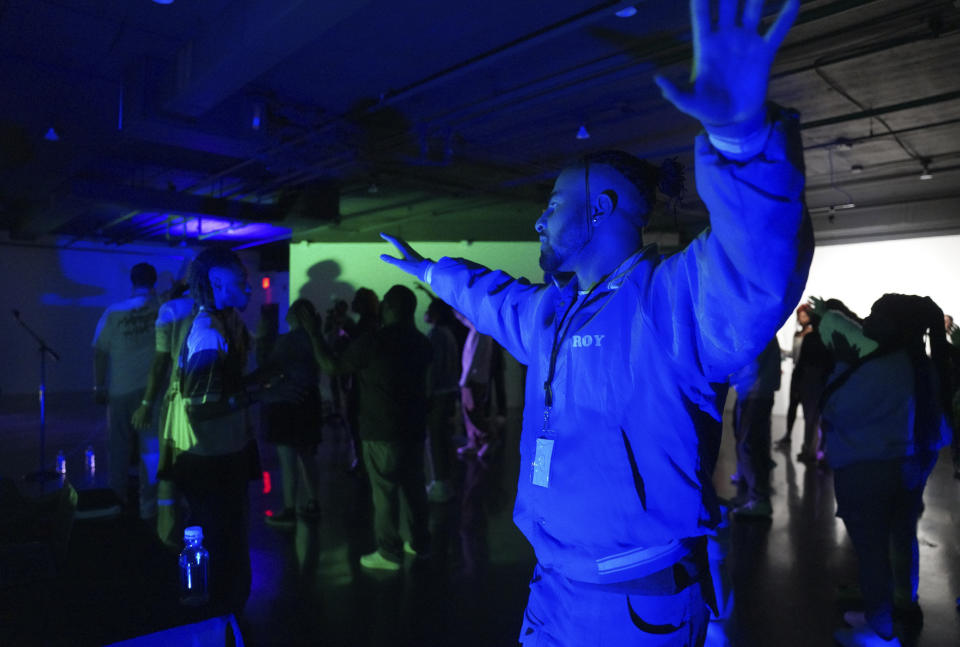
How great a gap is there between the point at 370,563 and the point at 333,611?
1.91 feet

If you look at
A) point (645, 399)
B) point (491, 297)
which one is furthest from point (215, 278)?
point (645, 399)

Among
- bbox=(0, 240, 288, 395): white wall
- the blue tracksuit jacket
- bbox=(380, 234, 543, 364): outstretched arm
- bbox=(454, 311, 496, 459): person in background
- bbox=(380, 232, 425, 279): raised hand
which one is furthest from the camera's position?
bbox=(0, 240, 288, 395): white wall

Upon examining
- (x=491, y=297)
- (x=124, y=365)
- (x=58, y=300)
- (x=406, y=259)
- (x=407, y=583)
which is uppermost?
(x=58, y=300)

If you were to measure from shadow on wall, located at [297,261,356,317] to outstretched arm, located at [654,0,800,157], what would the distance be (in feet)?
32.5

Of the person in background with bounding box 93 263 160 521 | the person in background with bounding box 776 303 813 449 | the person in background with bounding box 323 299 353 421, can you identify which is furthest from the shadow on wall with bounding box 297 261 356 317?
the person in background with bounding box 776 303 813 449

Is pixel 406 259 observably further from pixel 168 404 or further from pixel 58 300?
pixel 58 300

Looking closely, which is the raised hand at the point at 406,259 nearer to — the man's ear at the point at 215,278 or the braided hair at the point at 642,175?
the braided hair at the point at 642,175

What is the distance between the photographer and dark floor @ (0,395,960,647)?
1827 mm

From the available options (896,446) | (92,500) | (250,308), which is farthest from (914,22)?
(250,308)

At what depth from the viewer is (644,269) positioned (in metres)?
1.06

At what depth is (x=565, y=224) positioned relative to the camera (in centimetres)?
114

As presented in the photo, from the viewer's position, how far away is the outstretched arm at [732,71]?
27.0 inches

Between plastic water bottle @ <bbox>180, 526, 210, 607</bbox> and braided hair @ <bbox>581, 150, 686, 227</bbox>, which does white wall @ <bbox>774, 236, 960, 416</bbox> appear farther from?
plastic water bottle @ <bbox>180, 526, 210, 607</bbox>

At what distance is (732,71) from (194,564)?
224 centimetres
